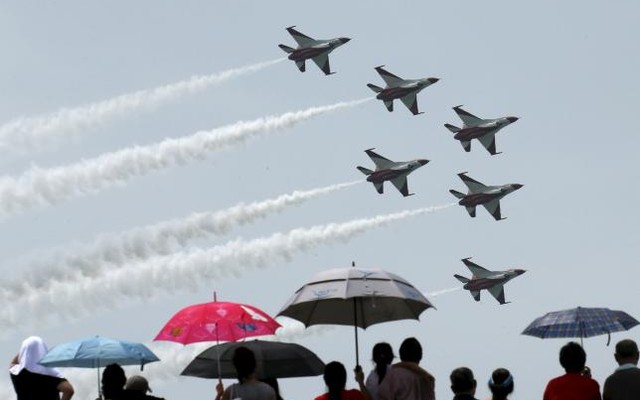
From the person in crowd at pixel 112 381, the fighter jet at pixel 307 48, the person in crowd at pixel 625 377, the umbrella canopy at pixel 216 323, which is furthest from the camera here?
the fighter jet at pixel 307 48

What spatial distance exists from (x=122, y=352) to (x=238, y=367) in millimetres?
5792

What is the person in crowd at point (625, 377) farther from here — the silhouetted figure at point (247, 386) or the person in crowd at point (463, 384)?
the silhouetted figure at point (247, 386)

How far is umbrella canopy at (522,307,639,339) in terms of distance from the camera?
27.7m

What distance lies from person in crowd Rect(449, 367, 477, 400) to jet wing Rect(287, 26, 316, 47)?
82.8 m

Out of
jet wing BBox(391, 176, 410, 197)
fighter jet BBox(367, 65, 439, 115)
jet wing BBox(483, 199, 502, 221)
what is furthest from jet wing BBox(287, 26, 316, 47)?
jet wing BBox(483, 199, 502, 221)

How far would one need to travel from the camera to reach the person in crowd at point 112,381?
66.5ft

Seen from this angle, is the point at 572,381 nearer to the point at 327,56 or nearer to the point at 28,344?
the point at 28,344

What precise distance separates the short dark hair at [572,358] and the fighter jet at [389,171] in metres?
84.1

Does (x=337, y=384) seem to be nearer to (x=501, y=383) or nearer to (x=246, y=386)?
(x=246, y=386)

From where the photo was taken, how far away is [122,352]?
2539cm

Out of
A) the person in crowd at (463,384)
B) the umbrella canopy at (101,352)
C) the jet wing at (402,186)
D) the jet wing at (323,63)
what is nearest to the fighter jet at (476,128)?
the jet wing at (402,186)

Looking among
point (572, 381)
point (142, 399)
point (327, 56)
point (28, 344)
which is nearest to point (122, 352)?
point (28, 344)

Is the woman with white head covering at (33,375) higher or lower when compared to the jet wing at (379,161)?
lower

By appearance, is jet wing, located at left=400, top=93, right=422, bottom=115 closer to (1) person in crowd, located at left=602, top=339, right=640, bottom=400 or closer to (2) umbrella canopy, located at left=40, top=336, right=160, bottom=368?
(2) umbrella canopy, located at left=40, top=336, right=160, bottom=368
